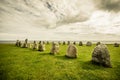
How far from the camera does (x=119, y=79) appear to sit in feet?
35.8

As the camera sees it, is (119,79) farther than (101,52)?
No

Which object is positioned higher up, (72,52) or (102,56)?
(72,52)

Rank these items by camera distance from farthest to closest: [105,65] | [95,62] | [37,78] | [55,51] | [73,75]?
[55,51]
[95,62]
[105,65]
[73,75]
[37,78]

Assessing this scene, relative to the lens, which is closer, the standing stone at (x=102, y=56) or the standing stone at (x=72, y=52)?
the standing stone at (x=102, y=56)

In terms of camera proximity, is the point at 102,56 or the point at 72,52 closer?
the point at 102,56

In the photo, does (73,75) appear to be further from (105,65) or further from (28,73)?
(105,65)

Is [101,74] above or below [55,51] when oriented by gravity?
below

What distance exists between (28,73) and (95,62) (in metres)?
9.43

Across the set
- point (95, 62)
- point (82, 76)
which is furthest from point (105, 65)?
point (82, 76)

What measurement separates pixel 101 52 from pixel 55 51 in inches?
441

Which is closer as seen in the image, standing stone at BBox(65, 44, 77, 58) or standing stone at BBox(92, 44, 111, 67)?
standing stone at BBox(92, 44, 111, 67)

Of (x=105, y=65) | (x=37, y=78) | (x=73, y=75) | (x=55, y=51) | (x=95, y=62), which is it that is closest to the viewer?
(x=37, y=78)

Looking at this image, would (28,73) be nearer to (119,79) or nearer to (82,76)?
(82,76)

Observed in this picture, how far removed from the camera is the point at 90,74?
38.9 ft
